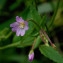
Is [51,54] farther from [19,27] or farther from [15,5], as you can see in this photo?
[15,5]

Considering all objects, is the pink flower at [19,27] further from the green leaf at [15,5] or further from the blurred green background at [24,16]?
the green leaf at [15,5]

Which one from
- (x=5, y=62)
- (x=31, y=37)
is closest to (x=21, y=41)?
(x=31, y=37)

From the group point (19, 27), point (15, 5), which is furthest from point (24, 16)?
point (15, 5)

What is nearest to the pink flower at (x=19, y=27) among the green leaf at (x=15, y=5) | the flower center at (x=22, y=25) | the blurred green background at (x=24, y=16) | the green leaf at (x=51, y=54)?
the flower center at (x=22, y=25)

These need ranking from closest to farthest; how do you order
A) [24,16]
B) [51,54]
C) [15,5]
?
1. [51,54]
2. [24,16]
3. [15,5]

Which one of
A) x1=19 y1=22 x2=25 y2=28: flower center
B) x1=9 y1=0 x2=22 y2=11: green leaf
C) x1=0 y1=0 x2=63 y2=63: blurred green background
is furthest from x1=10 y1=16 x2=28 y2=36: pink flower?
x1=9 y1=0 x2=22 y2=11: green leaf

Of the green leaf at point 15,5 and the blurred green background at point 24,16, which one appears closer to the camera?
the blurred green background at point 24,16

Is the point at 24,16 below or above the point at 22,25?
below

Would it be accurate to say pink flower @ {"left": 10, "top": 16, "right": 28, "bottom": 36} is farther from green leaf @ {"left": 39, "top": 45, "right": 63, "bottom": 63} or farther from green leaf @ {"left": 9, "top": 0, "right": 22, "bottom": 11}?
green leaf @ {"left": 9, "top": 0, "right": 22, "bottom": 11}
